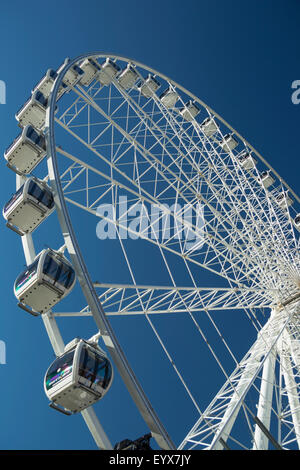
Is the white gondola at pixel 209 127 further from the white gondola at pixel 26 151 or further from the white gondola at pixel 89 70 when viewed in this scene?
the white gondola at pixel 26 151

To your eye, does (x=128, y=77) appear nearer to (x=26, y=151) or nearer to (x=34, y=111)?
(x=34, y=111)

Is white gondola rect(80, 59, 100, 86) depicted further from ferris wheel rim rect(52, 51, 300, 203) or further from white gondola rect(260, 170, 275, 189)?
white gondola rect(260, 170, 275, 189)

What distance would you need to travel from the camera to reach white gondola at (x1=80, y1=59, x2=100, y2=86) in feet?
52.4

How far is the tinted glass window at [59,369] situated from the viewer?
6621 millimetres

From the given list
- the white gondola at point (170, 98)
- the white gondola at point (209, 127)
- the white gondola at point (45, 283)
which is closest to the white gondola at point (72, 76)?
the white gondola at point (170, 98)

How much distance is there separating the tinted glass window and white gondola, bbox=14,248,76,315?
1241 millimetres

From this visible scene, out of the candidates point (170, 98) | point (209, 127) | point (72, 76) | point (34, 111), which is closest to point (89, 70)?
point (72, 76)

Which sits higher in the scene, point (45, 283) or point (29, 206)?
point (29, 206)

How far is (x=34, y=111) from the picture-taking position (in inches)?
495

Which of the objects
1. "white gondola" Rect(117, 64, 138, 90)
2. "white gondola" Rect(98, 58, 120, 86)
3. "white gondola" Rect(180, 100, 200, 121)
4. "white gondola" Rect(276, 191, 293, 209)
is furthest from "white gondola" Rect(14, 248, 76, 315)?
"white gondola" Rect(276, 191, 293, 209)

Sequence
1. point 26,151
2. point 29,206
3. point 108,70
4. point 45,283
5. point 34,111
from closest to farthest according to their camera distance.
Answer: point 45,283 < point 29,206 < point 26,151 < point 34,111 < point 108,70

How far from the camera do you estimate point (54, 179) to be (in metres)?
8.66

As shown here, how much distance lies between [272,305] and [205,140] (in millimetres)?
7314

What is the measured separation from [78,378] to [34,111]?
8.53m
